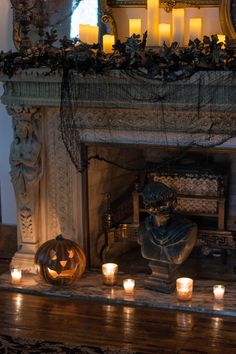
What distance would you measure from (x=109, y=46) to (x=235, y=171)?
122cm

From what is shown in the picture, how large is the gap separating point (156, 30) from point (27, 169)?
109cm

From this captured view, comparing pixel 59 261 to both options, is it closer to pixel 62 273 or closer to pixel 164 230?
pixel 62 273

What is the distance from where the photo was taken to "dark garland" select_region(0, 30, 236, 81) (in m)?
3.33

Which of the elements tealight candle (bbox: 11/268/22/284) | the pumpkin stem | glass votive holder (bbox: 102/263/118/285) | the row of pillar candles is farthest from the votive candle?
tealight candle (bbox: 11/268/22/284)

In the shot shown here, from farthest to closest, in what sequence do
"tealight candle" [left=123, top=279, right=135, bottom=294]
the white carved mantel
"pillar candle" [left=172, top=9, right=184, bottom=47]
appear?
"tealight candle" [left=123, top=279, right=135, bottom=294] < "pillar candle" [left=172, top=9, right=184, bottom=47] < the white carved mantel

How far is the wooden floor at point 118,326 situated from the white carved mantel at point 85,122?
0.53m

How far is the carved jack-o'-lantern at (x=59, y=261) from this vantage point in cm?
377

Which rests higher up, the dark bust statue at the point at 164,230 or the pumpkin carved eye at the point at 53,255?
the dark bust statue at the point at 164,230

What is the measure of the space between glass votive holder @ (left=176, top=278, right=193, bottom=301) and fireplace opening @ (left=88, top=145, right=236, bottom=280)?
44 cm

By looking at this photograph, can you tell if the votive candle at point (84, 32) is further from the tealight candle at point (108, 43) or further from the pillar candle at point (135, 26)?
the pillar candle at point (135, 26)

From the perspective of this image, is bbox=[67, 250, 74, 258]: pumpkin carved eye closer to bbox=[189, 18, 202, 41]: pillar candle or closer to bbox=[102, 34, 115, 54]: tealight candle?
bbox=[102, 34, 115, 54]: tealight candle

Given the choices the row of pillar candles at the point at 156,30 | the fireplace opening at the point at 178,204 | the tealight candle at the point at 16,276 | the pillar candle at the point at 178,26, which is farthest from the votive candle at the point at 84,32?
the tealight candle at the point at 16,276

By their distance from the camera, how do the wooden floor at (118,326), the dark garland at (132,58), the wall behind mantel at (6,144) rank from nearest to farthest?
the wooden floor at (118,326) → the dark garland at (132,58) → the wall behind mantel at (6,144)

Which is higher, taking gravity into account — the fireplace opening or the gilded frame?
the gilded frame
